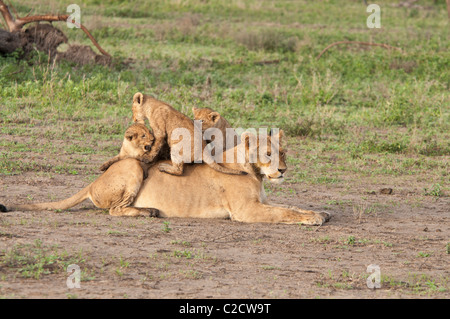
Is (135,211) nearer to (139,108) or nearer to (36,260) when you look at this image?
(139,108)

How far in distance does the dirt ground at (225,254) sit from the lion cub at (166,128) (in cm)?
44

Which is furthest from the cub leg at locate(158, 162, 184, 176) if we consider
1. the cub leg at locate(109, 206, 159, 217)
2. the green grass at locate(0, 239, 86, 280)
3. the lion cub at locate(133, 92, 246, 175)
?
the green grass at locate(0, 239, 86, 280)

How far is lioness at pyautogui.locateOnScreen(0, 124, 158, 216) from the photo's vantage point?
254 inches

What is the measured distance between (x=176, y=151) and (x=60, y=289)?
2113mm

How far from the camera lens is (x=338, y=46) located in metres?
17.6

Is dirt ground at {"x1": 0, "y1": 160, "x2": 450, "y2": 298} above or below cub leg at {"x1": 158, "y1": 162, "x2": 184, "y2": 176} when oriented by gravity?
below

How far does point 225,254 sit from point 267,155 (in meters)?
1.12

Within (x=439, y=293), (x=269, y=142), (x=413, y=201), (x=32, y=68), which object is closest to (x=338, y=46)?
(x=32, y=68)

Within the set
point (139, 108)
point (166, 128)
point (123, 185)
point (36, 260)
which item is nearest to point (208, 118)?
point (166, 128)

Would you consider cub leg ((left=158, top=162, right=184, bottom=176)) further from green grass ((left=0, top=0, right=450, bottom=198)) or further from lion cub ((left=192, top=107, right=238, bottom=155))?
green grass ((left=0, top=0, right=450, bottom=198))

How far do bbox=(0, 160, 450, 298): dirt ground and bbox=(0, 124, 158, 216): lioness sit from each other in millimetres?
113

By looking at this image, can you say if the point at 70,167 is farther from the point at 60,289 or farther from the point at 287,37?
the point at 287,37

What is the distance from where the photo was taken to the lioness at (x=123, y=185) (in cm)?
645

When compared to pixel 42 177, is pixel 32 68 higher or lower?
higher
